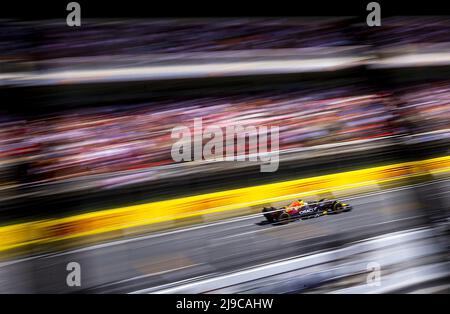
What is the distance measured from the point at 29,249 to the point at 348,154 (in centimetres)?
118

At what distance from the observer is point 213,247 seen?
1445 millimetres

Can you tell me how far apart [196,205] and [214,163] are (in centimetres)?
16

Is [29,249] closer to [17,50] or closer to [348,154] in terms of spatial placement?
[17,50]

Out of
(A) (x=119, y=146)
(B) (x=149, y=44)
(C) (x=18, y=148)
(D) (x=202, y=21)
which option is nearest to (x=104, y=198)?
(A) (x=119, y=146)

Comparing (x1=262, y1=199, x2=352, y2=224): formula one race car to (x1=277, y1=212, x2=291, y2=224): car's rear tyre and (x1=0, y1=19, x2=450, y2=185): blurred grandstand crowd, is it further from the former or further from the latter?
(x1=0, y1=19, x2=450, y2=185): blurred grandstand crowd

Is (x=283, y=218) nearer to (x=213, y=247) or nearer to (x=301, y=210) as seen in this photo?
(x=301, y=210)

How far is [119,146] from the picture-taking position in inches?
56.8

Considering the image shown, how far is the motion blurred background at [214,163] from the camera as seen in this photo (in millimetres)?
1365

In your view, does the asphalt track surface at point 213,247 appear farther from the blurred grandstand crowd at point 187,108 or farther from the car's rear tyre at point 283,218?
the blurred grandstand crowd at point 187,108
